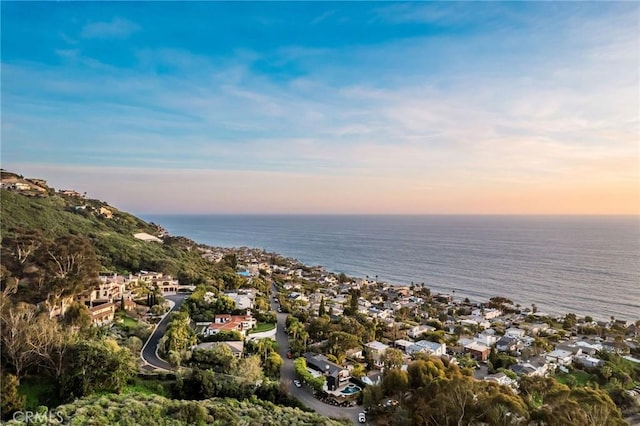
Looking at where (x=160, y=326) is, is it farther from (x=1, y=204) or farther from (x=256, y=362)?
(x=1, y=204)

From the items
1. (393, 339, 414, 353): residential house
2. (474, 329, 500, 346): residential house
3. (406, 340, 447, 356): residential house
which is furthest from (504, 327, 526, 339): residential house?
(393, 339, 414, 353): residential house

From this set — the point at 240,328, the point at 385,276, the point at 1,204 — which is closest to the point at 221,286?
the point at 240,328

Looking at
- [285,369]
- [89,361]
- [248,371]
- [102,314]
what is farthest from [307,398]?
[102,314]

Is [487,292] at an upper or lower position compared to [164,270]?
lower

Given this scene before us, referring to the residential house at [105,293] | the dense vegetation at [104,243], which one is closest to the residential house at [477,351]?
the dense vegetation at [104,243]

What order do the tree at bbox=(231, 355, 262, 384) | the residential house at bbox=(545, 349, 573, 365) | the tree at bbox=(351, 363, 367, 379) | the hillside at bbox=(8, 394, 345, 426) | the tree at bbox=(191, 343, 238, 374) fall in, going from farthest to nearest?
1. the residential house at bbox=(545, 349, 573, 365)
2. the tree at bbox=(351, 363, 367, 379)
3. the tree at bbox=(191, 343, 238, 374)
4. the tree at bbox=(231, 355, 262, 384)
5. the hillside at bbox=(8, 394, 345, 426)

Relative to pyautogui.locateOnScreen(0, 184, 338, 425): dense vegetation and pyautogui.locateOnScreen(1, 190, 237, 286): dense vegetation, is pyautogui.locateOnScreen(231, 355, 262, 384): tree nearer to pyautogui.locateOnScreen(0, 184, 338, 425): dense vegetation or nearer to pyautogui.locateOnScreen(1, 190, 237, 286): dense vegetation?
pyautogui.locateOnScreen(0, 184, 338, 425): dense vegetation
